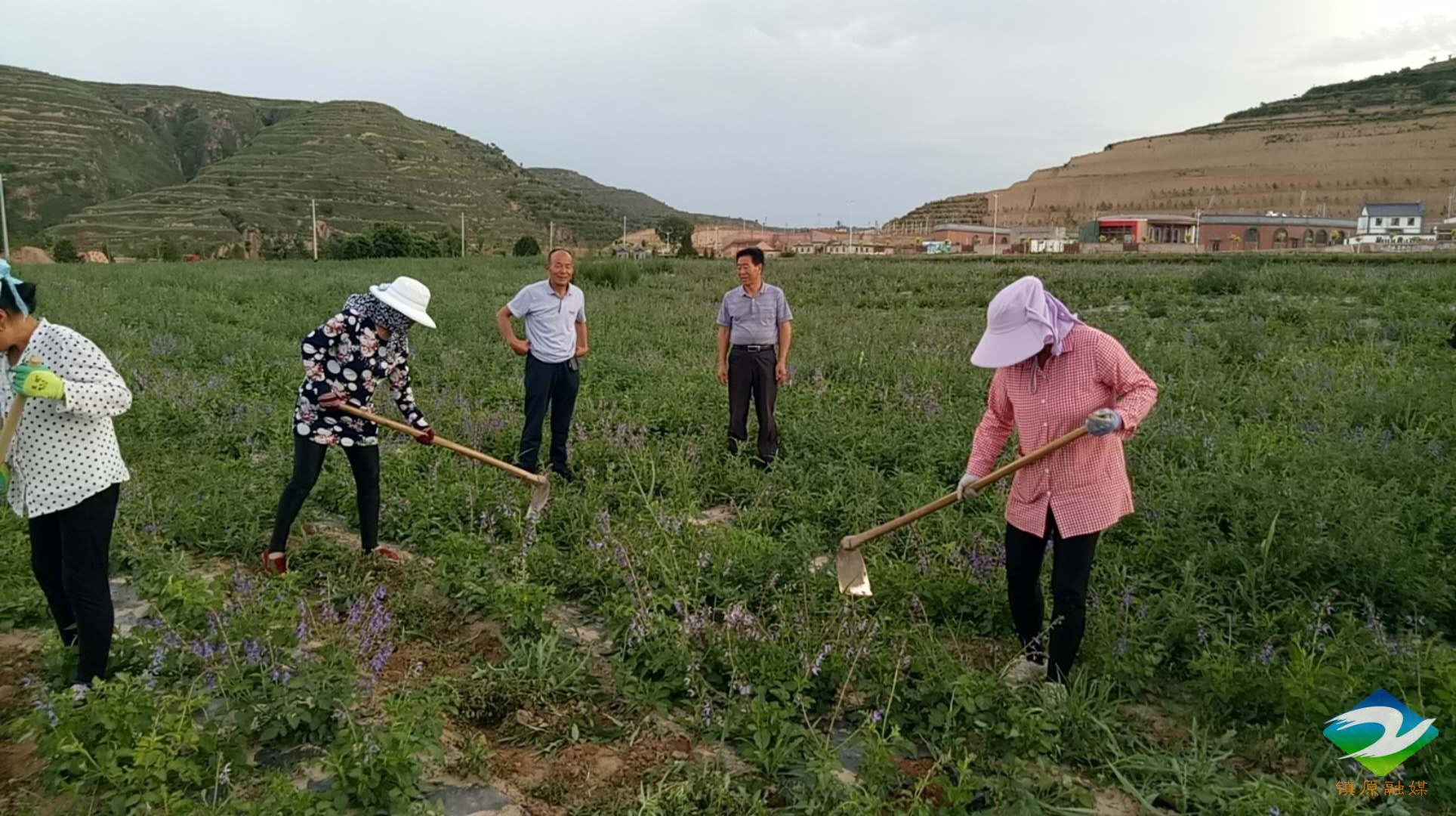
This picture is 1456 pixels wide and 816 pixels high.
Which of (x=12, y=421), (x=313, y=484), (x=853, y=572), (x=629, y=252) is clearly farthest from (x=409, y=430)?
(x=629, y=252)

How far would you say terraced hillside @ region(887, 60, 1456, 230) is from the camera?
84562 mm

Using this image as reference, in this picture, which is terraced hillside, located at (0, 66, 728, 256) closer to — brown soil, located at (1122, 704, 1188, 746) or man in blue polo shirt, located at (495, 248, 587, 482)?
man in blue polo shirt, located at (495, 248, 587, 482)

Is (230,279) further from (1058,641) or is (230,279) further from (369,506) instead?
(1058,641)

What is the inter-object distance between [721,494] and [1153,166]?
11798 centimetres

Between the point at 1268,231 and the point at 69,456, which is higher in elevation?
the point at 1268,231

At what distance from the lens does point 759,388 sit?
5801mm

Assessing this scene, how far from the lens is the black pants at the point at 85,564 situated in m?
2.86

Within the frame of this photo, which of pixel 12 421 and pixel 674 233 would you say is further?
pixel 674 233

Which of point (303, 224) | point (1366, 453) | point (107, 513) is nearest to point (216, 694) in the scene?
point (107, 513)

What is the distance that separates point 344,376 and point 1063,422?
10.7 feet

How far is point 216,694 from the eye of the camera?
2.87m

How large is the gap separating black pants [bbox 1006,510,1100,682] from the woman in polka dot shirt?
10.3 ft

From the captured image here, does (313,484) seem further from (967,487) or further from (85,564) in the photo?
(967,487)

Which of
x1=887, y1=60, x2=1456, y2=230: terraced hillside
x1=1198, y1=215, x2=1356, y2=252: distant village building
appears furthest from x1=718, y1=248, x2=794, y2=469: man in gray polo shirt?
x1=887, y1=60, x2=1456, y2=230: terraced hillside
